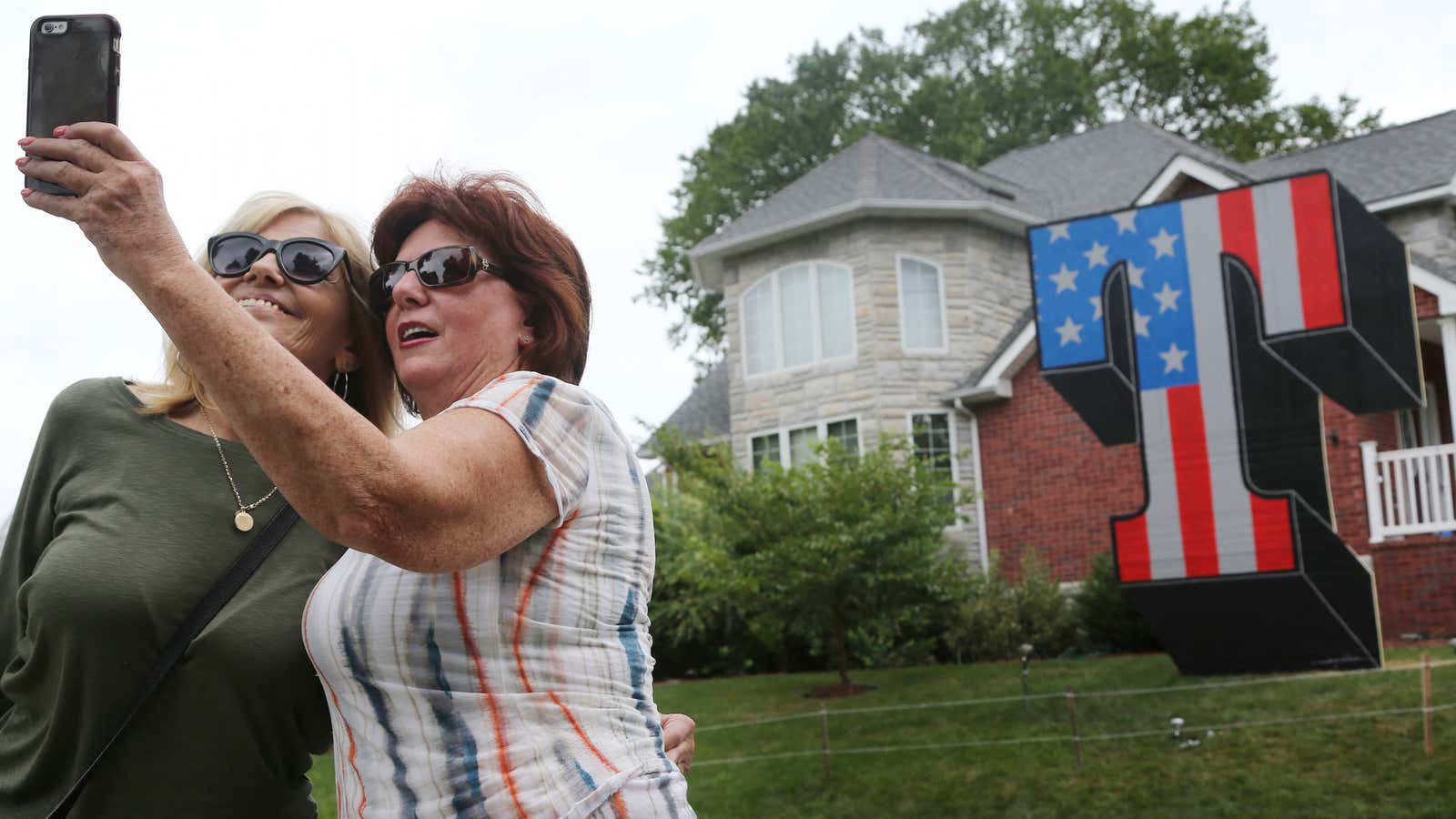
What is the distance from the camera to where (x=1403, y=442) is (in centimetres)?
1883

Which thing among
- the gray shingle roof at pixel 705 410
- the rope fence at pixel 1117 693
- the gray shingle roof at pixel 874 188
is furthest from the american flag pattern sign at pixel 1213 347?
the gray shingle roof at pixel 705 410

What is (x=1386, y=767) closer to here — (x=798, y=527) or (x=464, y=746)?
(x=798, y=527)

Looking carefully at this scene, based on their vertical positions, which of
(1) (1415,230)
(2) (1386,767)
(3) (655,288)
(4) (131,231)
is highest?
(3) (655,288)

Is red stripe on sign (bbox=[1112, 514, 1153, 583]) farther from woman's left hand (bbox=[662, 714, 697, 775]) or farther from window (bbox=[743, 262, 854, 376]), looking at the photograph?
woman's left hand (bbox=[662, 714, 697, 775])

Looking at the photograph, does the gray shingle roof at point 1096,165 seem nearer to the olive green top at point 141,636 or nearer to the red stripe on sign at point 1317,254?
the red stripe on sign at point 1317,254

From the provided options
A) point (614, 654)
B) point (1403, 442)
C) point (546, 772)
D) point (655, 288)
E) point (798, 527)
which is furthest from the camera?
point (655, 288)

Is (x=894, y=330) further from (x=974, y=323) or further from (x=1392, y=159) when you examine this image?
(x=1392, y=159)

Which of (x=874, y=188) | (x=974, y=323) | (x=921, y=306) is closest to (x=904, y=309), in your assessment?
(x=921, y=306)

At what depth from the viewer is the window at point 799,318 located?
74.1 feet

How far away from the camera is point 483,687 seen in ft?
5.69

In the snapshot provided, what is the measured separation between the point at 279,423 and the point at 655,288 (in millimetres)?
39992

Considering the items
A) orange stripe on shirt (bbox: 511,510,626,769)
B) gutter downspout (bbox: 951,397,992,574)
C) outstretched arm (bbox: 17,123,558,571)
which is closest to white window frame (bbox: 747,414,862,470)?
gutter downspout (bbox: 951,397,992,574)

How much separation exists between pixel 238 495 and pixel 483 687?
90cm

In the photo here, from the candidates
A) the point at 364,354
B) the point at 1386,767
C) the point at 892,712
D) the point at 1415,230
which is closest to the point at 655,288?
the point at 1415,230
